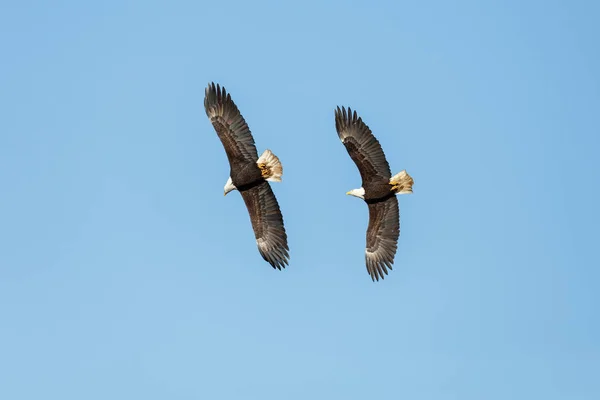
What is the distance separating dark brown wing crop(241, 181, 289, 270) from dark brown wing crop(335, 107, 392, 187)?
2.11 m

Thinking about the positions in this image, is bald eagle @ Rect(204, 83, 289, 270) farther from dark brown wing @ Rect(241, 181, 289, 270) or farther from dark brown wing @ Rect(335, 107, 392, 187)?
dark brown wing @ Rect(335, 107, 392, 187)

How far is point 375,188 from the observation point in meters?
40.0

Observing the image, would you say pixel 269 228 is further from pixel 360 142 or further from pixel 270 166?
pixel 360 142

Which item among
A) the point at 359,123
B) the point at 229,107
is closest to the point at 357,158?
the point at 359,123

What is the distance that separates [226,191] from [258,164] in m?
1.27

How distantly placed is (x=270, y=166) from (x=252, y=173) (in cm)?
44

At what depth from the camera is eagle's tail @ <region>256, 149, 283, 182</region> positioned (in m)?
39.1

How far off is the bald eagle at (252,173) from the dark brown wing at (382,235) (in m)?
2.24

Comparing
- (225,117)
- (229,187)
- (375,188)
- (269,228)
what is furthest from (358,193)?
(225,117)

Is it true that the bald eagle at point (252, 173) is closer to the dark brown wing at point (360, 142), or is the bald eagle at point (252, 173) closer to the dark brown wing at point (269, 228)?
the dark brown wing at point (269, 228)

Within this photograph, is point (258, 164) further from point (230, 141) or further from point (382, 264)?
point (382, 264)

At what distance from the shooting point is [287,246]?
131 feet

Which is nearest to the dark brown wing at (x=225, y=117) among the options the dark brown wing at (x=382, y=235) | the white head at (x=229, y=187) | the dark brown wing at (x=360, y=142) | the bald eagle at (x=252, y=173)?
the bald eagle at (x=252, y=173)

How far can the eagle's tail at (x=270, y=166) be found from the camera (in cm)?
3909
